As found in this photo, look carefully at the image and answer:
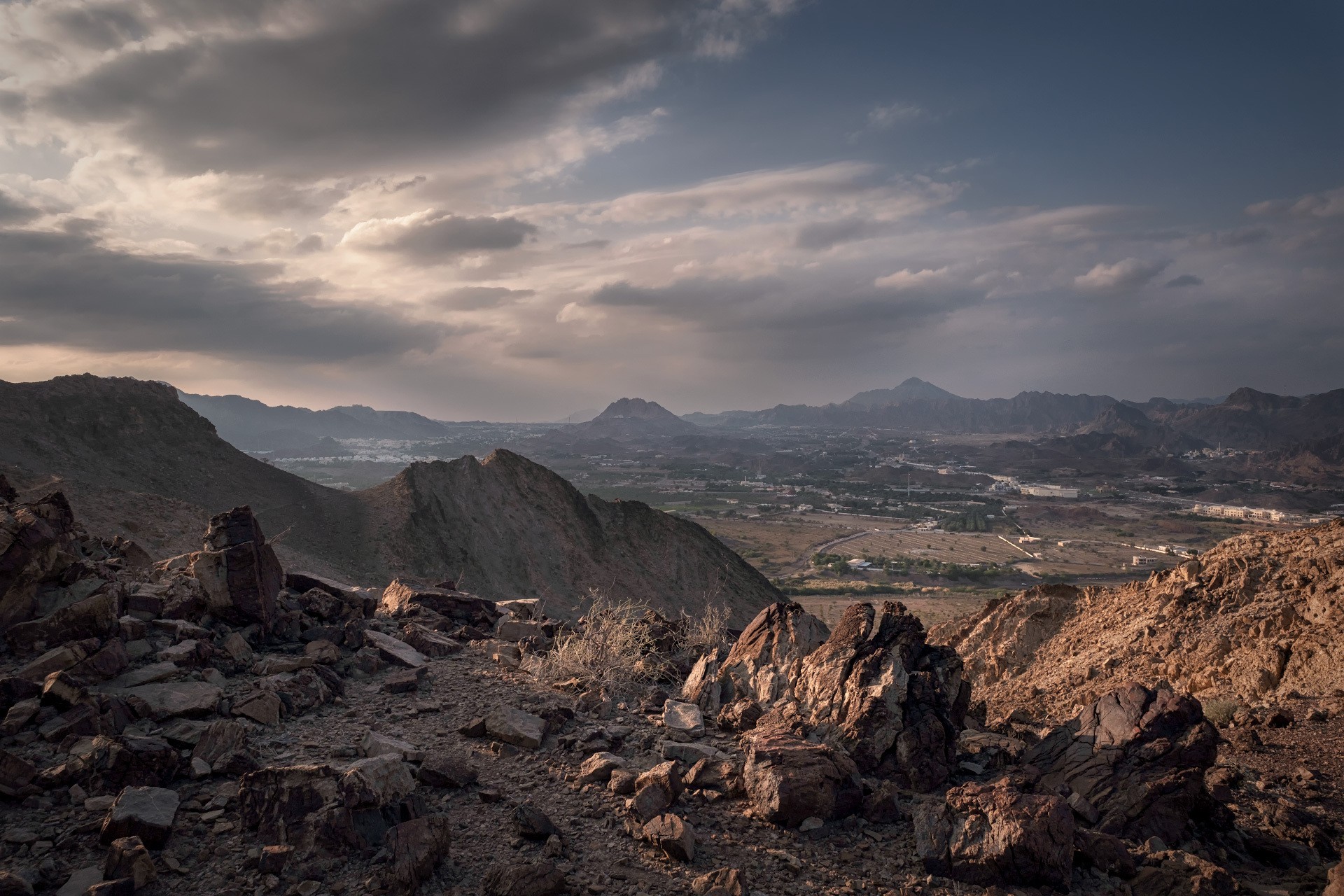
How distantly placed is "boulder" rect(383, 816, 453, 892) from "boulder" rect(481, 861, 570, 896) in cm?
45

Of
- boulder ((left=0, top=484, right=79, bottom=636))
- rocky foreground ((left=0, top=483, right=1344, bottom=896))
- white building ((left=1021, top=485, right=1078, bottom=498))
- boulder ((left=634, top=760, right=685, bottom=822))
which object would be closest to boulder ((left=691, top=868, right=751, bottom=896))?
rocky foreground ((left=0, top=483, right=1344, bottom=896))

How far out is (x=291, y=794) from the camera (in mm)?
5754

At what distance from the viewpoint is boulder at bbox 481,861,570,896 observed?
5078mm

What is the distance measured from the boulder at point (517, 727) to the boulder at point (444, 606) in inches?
219

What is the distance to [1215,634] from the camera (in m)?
13.5

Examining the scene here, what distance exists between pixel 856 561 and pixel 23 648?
79304mm

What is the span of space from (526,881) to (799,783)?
8.34 feet

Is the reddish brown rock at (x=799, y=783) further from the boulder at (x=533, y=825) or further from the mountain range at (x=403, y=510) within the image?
the mountain range at (x=403, y=510)

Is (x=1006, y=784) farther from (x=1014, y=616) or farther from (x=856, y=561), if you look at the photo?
(x=856, y=561)

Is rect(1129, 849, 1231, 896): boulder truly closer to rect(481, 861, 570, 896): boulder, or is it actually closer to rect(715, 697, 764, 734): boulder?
rect(715, 697, 764, 734): boulder

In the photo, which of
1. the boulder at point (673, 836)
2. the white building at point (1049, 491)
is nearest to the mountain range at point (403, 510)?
the boulder at point (673, 836)

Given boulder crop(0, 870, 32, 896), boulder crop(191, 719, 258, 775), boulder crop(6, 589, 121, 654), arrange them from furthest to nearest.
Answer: boulder crop(6, 589, 121, 654) < boulder crop(191, 719, 258, 775) < boulder crop(0, 870, 32, 896)

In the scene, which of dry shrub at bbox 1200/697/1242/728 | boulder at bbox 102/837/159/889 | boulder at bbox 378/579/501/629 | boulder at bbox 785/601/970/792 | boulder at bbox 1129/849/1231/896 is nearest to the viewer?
boulder at bbox 102/837/159/889

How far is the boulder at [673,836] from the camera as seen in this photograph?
18.3 ft
